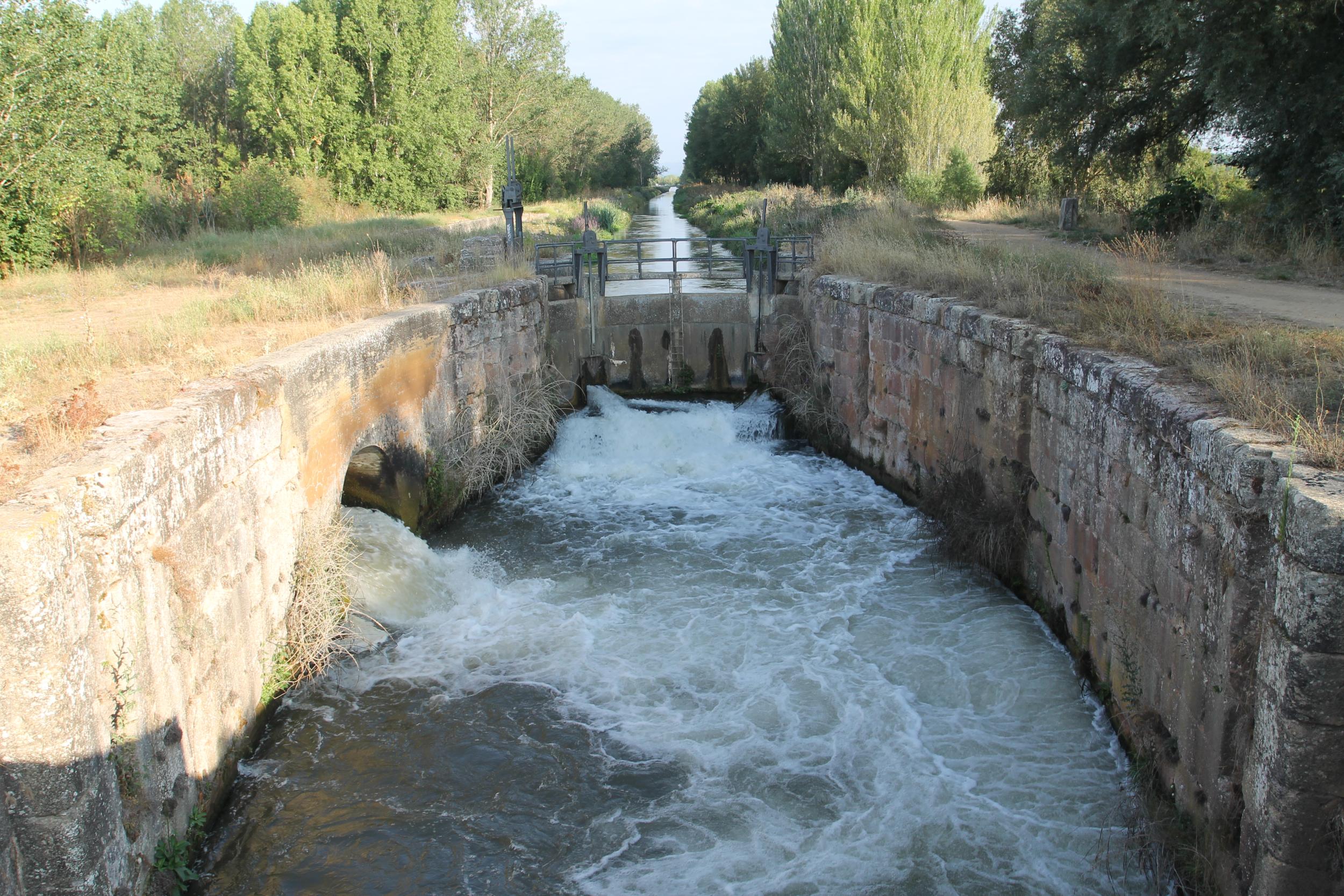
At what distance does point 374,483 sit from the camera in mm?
9344

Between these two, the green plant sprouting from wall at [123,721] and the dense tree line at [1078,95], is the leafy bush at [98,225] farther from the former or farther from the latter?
the dense tree line at [1078,95]

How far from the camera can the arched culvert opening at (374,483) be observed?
9281 mm

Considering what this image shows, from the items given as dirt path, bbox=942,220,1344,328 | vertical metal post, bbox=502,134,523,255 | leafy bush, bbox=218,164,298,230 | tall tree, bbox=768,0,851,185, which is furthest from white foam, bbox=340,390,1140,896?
tall tree, bbox=768,0,851,185

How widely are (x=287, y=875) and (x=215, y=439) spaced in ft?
7.98

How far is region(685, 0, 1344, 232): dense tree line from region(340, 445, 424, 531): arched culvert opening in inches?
400

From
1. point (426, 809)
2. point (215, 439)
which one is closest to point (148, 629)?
point (215, 439)

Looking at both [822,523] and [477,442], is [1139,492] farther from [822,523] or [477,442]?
[477,442]

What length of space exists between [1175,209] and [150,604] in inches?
580

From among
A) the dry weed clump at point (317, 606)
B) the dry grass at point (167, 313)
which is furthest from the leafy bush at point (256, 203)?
the dry weed clump at point (317, 606)

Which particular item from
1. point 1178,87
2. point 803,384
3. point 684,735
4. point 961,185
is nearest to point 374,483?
point 684,735

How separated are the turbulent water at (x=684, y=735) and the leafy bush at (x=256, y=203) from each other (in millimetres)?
15909

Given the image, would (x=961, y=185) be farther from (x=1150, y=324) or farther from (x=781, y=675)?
(x=781, y=675)

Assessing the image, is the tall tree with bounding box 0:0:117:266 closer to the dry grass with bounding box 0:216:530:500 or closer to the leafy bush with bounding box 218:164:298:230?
the dry grass with bounding box 0:216:530:500

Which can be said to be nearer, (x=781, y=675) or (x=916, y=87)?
(x=781, y=675)
